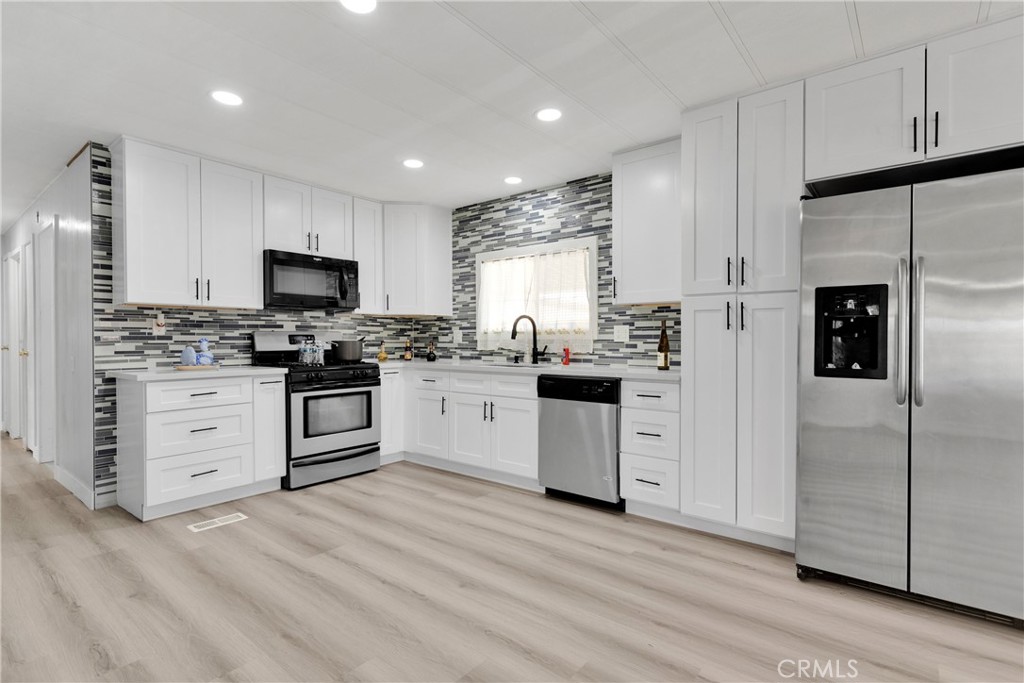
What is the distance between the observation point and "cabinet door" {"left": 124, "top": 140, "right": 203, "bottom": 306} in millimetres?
3391

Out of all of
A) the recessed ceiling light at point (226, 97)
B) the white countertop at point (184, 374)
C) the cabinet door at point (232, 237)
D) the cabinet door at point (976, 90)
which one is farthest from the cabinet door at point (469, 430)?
the cabinet door at point (976, 90)

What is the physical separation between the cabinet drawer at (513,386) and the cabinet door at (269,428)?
1597 millimetres

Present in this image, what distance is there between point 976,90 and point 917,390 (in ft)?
4.23

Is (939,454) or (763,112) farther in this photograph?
(763,112)

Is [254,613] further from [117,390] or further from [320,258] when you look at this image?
[320,258]

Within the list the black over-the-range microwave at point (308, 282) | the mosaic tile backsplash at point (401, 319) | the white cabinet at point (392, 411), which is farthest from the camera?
the white cabinet at point (392, 411)

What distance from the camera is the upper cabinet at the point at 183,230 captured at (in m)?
3.40

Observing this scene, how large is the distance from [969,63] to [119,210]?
4.68 meters

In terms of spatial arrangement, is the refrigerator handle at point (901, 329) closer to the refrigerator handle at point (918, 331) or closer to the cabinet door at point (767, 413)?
the refrigerator handle at point (918, 331)

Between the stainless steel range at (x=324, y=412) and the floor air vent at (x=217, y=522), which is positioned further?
the stainless steel range at (x=324, y=412)

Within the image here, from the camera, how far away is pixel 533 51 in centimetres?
243

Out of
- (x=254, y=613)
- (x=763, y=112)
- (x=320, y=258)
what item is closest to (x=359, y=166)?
(x=320, y=258)

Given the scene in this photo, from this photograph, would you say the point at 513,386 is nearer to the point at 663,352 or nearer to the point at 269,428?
the point at 663,352

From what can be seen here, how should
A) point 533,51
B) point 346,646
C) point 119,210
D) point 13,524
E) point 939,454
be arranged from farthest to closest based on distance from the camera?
point 119,210 < point 13,524 < point 533,51 < point 939,454 < point 346,646
